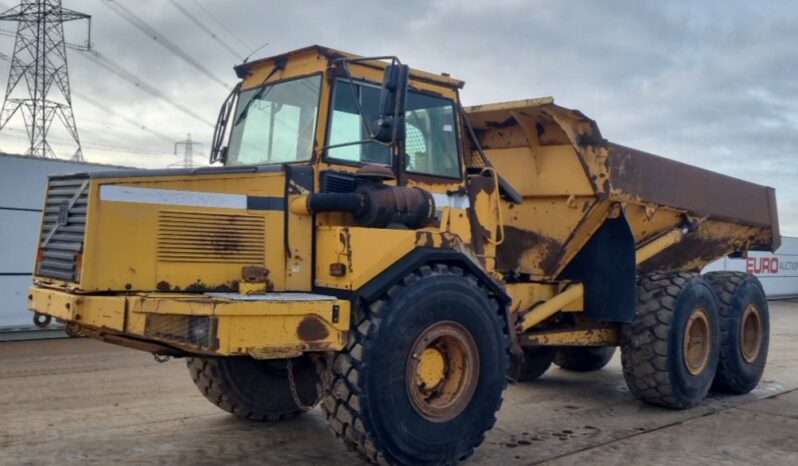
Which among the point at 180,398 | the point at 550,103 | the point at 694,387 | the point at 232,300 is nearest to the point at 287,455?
the point at 232,300

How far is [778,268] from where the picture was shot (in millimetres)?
25188

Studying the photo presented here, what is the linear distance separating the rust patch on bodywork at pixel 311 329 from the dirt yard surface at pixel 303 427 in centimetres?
120

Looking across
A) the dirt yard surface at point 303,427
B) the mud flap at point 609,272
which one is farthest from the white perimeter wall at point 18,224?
the mud flap at point 609,272

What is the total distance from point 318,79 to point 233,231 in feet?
3.90

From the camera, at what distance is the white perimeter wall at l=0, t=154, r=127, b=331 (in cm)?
1134

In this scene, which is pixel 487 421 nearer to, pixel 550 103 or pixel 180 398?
pixel 550 103

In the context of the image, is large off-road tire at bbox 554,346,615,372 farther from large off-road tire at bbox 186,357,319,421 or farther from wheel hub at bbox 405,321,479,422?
wheel hub at bbox 405,321,479,422

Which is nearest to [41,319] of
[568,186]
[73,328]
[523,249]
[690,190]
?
[73,328]

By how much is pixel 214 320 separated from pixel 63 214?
4.28 ft

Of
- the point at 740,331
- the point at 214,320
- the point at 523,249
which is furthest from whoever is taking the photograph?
the point at 740,331

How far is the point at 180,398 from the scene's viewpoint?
737cm

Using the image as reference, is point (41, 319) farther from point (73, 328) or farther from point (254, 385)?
point (254, 385)

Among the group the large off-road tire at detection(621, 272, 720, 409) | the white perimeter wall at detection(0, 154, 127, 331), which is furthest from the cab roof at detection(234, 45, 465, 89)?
the white perimeter wall at detection(0, 154, 127, 331)

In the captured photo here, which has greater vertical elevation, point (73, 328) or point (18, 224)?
point (18, 224)
